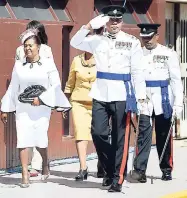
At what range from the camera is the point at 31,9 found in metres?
11.5

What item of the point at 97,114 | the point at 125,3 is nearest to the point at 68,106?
the point at 97,114

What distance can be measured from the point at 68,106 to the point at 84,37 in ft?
3.28

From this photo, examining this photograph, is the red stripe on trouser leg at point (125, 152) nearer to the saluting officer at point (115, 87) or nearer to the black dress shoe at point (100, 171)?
the saluting officer at point (115, 87)

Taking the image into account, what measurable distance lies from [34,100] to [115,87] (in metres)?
1.01

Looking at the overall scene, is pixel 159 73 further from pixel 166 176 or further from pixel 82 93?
pixel 166 176

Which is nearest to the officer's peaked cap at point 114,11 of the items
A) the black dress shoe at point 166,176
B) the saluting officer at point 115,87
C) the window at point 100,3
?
the saluting officer at point 115,87

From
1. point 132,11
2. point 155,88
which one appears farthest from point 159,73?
point 132,11

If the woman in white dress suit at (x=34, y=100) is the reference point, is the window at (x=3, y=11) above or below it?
above

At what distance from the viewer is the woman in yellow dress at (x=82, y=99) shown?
10297mm

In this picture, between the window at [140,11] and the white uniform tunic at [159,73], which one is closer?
the white uniform tunic at [159,73]

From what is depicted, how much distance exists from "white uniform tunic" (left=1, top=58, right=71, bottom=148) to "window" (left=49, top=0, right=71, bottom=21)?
220 cm

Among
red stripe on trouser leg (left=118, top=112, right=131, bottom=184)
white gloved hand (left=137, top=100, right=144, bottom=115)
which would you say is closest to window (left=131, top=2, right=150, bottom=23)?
white gloved hand (left=137, top=100, right=144, bottom=115)

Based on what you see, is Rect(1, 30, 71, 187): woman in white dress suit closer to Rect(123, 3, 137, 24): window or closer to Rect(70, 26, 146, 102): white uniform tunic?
Rect(70, 26, 146, 102): white uniform tunic

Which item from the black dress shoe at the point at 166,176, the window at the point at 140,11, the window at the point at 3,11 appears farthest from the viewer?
the window at the point at 140,11
